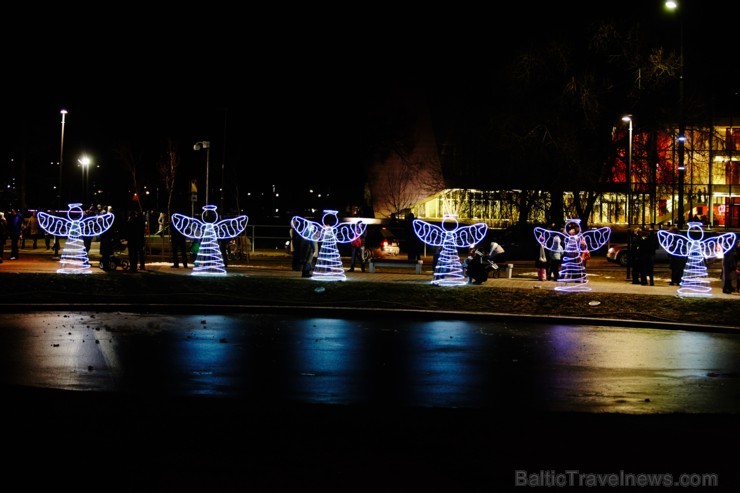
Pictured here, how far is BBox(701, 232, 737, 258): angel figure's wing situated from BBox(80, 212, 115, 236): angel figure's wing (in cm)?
1547

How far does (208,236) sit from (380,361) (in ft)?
44.1

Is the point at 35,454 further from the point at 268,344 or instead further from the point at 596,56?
the point at 596,56

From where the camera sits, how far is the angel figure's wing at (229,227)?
2758cm

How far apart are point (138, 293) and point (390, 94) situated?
163 ft

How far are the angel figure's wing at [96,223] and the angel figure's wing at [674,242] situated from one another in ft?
48.7

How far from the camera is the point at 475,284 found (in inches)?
941

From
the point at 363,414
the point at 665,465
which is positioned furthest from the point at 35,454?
the point at 665,465

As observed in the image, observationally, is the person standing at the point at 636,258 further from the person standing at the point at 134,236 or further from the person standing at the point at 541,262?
the person standing at the point at 134,236

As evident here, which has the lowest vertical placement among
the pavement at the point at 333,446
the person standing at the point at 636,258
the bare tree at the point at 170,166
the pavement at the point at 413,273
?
the pavement at the point at 333,446

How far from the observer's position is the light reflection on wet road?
33.9 feet

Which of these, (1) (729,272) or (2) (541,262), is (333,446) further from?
(2) (541,262)

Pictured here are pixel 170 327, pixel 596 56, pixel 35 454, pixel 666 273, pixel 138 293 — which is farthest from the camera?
pixel 596 56

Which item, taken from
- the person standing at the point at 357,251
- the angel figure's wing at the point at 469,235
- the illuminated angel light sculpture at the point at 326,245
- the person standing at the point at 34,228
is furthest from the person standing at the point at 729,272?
the person standing at the point at 34,228

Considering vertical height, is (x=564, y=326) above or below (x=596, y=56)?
below
